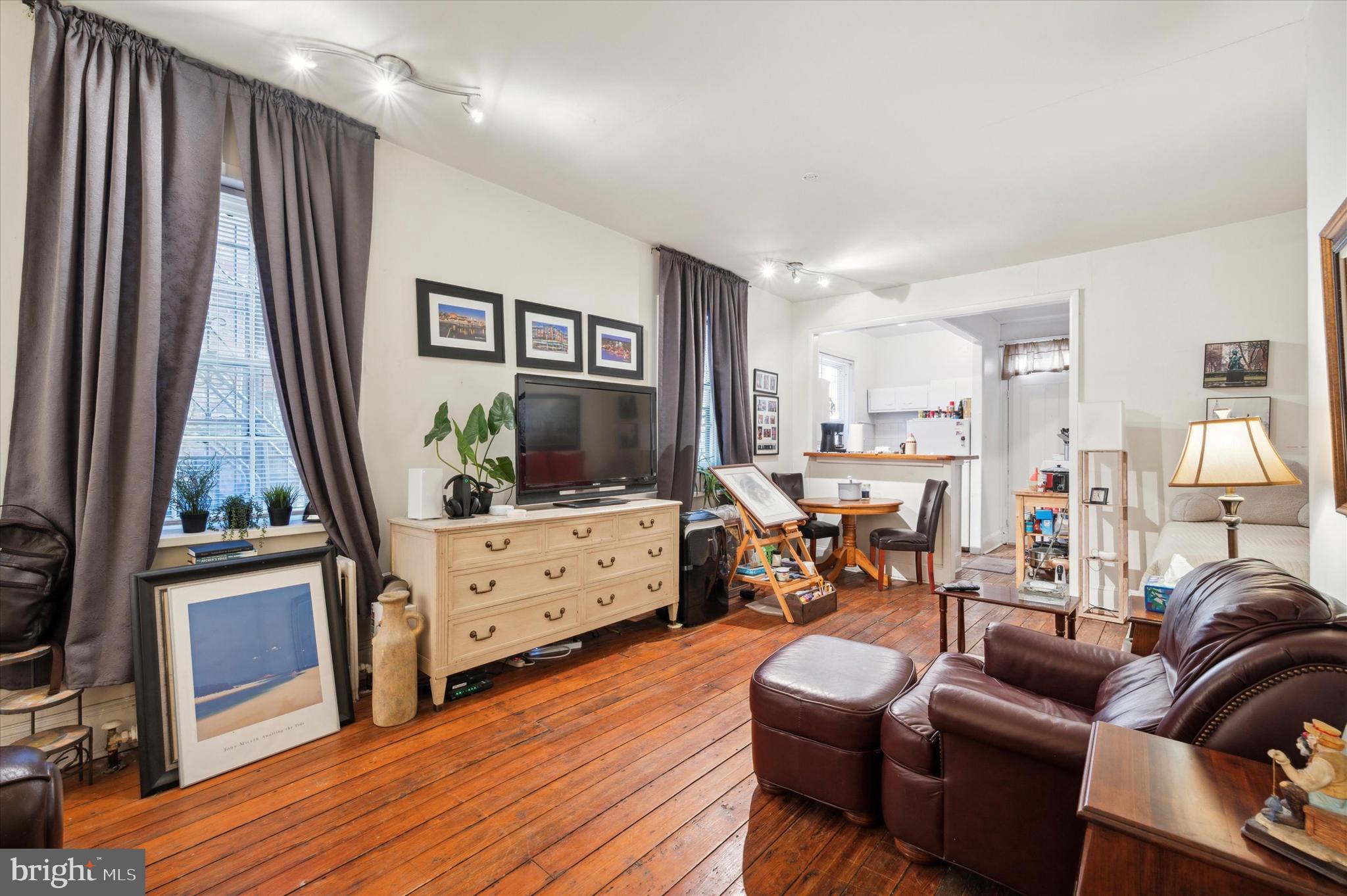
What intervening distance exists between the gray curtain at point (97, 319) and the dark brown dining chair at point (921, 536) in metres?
4.59

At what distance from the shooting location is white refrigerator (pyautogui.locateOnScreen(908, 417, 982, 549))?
6.75m

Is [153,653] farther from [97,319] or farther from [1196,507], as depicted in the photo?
[1196,507]

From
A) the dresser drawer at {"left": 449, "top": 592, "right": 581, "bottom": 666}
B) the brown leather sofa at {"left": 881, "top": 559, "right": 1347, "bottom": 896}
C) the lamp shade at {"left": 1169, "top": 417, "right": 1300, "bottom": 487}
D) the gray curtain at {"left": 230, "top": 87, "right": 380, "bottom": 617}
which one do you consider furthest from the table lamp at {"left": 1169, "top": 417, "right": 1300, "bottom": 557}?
the gray curtain at {"left": 230, "top": 87, "right": 380, "bottom": 617}

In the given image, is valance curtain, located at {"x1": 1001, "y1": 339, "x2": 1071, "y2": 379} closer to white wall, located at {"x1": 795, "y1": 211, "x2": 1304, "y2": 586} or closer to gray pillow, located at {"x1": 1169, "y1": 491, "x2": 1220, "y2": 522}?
white wall, located at {"x1": 795, "y1": 211, "x2": 1304, "y2": 586}

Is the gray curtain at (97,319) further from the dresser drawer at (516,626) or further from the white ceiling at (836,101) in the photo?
the dresser drawer at (516,626)

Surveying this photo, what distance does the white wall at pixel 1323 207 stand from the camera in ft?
5.48

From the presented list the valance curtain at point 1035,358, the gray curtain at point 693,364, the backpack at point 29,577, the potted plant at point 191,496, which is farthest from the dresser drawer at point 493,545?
the valance curtain at point 1035,358

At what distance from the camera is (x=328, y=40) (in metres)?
2.21

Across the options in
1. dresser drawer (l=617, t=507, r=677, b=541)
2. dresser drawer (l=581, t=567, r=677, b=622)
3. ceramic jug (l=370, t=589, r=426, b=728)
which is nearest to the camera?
ceramic jug (l=370, t=589, r=426, b=728)

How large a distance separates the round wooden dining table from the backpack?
4538 mm

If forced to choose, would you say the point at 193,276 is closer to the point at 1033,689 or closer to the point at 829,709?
the point at 829,709

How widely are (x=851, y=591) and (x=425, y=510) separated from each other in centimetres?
349

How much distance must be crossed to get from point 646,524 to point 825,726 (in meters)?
1.94

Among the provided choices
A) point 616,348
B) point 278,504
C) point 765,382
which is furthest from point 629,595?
point 765,382
